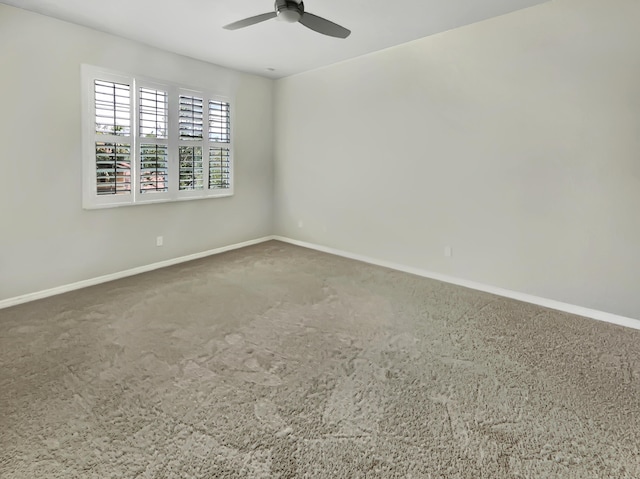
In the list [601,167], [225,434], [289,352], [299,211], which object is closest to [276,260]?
[299,211]

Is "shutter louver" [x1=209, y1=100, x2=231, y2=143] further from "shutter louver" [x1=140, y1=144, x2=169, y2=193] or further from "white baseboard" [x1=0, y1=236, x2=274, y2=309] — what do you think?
"white baseboard" [x1=0, y1=236, x2=274, y2=309]

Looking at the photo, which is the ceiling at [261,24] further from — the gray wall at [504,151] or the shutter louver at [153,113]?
the shutter louver at [153,113]

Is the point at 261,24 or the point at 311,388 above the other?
the point at 261,24

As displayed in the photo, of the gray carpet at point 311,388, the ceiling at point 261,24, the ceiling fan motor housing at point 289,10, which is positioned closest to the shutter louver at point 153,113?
the ceiling at point 261,24

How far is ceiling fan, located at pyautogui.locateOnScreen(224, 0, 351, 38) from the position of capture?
2.51 meters

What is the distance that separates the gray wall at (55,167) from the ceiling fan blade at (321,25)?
230 cm

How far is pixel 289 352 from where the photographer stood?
8.30 feet

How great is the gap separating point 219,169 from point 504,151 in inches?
141

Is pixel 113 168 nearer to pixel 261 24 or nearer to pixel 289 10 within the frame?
pixel 261 24

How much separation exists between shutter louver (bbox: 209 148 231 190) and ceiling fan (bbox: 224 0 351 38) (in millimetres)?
2280

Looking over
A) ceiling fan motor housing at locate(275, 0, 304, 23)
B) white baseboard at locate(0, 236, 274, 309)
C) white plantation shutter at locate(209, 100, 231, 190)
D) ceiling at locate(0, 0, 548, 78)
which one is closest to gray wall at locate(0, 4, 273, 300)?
white baseboard at locate(0, 236, 274, 309)

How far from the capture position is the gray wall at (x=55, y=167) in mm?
3184

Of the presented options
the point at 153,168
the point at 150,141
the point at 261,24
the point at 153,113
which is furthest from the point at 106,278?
the point at 261,24

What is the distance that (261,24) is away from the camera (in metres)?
3.46
